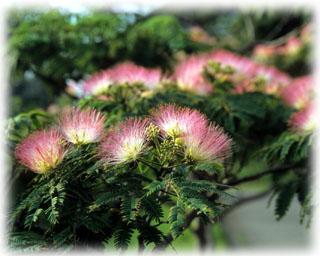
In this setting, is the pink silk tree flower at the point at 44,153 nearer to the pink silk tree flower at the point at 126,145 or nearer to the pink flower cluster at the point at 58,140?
the pink flower cluster at the point at 58,140

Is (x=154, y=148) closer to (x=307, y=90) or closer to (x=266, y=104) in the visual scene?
(x=266, y=104)

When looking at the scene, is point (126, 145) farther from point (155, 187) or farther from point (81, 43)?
point (81, 43)

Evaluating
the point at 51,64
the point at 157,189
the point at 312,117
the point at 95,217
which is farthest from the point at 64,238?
the point at 51,64

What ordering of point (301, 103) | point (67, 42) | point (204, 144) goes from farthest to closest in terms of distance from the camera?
point (67, 42) → point (301, 103) → point (204, 144)

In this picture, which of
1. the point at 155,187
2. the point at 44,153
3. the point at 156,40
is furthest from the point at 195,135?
the point at 156,40

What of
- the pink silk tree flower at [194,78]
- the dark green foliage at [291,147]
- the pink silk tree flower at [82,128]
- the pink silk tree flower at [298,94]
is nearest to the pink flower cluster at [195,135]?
the pink silk tree flower at [82,128]
